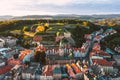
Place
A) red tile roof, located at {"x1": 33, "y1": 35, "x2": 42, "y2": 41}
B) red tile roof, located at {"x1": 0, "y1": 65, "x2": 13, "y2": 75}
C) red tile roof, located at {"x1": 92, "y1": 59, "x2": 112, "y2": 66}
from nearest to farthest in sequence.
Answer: red tile roof, located at {"x1": 0, "y1": 65, "x2": 13, "y2": 75} < red tile roof, located at {"x1": 92, "y1": 59, "x2": 112, "y2": 66} < red tile roof, located at {"x1": 33, "y1": 35, "x2": 42, "y2": 41}

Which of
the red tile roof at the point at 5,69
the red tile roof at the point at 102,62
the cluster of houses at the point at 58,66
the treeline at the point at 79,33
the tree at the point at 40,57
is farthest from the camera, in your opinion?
the treeline at the point at 79,33

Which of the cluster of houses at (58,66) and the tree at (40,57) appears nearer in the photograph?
the cluster of houses at (58,66)

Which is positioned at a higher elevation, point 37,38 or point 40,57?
point 37,38

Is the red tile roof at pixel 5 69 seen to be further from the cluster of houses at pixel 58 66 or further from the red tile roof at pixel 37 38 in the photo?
the red tile roof at pixel 37 38

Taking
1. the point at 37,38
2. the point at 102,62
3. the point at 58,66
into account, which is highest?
the point at 37,38

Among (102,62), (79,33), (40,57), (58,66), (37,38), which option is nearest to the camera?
(58,66)

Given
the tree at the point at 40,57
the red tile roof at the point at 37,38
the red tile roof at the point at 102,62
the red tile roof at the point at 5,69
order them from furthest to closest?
the red tile roof at the point at 37,38
the tree at the point at 40,57
the red tile roof at the point at 102,62
the red tile roof at the point at 5,69

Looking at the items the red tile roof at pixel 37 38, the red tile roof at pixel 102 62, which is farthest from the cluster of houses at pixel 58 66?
the red tile roof at pixel 37 38

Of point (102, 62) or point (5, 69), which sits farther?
point (102, 62)

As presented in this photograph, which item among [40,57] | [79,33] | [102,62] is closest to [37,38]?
[79,33]

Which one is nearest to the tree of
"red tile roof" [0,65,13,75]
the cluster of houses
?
the cluster of houses

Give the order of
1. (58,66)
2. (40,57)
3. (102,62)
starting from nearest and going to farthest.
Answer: (58,66), (102,62), (40,57)

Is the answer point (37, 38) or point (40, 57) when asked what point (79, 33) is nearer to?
point (37, 38)

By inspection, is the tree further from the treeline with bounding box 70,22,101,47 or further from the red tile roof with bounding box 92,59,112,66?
the treeline with bounding box 70,22,101,47
